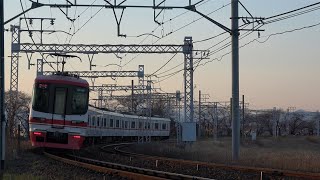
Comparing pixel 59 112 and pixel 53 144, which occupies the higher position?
pixel 59 112

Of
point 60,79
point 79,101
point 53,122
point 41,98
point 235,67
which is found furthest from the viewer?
point 79,101

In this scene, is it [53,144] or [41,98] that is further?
[41,98]

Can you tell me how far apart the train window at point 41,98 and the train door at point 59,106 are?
15.5 inches

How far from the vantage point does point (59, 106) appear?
25.6m

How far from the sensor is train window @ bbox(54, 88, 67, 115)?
25.5 m

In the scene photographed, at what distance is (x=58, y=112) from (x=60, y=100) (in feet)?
1.98

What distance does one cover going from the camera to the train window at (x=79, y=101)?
25906 mm

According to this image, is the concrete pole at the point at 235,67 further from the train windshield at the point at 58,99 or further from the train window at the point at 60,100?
the train window at the point at 60,100

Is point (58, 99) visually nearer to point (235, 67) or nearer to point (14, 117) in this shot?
point (235, 67)

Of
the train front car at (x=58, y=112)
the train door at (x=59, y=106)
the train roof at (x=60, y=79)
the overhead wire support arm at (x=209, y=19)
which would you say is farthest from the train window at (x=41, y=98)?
the overhead wire support arm at (x=209, y=19)

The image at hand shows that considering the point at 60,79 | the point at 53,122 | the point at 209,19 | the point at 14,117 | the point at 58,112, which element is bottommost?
the point at 53,122

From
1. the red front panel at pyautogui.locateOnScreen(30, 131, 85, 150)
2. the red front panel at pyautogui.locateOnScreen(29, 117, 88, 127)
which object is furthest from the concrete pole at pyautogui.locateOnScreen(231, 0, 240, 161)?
the red front panel at pyautogui.locateOnScreen(29, 117, 88, 127)

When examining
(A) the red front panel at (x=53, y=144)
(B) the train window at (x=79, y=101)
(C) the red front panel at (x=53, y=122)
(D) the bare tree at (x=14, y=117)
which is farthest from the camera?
(D) the bare tree at (x=14, y=117)

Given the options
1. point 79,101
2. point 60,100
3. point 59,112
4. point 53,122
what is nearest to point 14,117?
point 79,101
